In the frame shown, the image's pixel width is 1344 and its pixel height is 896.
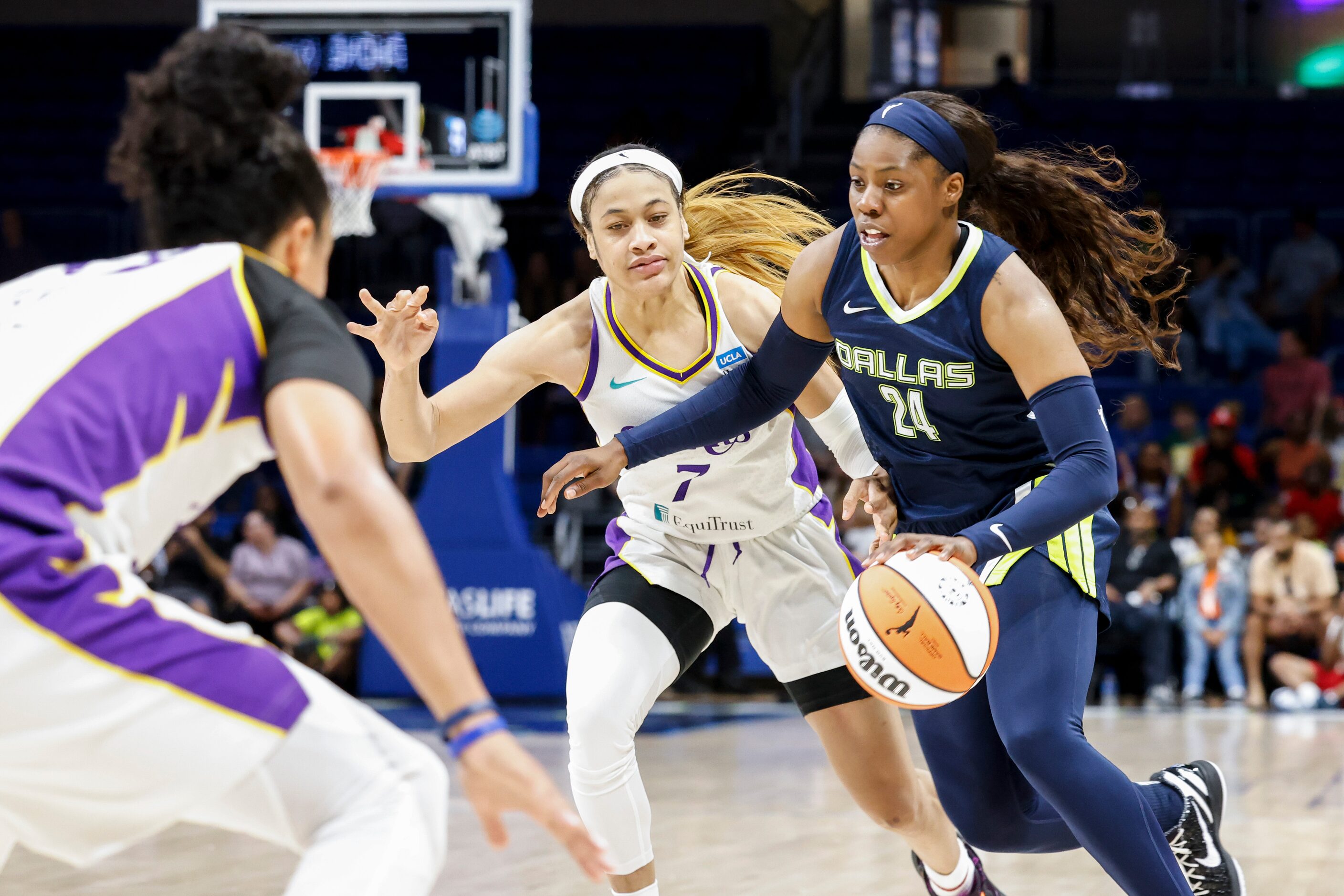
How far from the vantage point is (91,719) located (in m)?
1.85

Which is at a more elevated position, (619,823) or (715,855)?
(619,823)

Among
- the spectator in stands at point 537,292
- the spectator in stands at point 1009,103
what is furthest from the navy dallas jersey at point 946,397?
the spectator in stands at point 1009,103

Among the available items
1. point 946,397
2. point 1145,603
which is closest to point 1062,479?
point 946,397

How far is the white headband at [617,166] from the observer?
3.88 metres

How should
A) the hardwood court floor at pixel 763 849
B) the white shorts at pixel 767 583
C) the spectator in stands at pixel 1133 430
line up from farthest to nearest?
the spectator in stands at pixel 1133 430
the hardwood court floor at pixel 763 849
the white shorts at pixel 767 583

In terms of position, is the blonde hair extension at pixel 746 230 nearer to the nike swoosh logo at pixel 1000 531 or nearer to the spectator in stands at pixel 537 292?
the nike swoosh logo at pixel 1000 531

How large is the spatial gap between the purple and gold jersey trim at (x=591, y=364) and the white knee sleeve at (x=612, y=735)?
719mm

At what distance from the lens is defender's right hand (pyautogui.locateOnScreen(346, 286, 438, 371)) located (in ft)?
11.5

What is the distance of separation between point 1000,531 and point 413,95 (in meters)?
7.34

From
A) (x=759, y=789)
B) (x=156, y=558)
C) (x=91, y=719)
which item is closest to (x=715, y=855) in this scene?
(x=759, y=789)

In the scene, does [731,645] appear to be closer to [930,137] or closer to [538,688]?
[538,688]

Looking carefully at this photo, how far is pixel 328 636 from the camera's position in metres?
10.7

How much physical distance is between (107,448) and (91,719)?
35 centimetres

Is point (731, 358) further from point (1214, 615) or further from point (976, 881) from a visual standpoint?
point (1214, 615)
